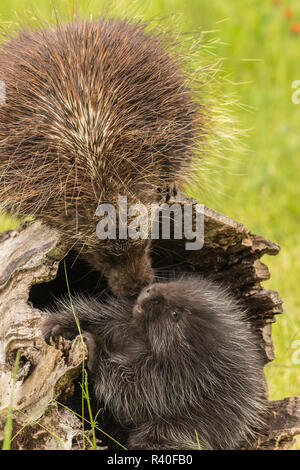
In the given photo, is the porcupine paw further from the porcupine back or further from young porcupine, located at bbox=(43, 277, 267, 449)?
young porcupine, located at bbox=(43, 277, 267, 449)

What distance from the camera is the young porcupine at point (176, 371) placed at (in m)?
3.25

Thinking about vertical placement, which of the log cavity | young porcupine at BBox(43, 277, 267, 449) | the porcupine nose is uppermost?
the log cavity

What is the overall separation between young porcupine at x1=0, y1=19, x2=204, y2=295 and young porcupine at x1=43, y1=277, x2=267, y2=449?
1.22ft

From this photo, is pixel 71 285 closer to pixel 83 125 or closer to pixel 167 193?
pixel 167 193

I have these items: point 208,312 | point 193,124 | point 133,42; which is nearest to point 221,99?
point 193,124

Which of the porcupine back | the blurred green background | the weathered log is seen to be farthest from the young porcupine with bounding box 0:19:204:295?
the blurred green background

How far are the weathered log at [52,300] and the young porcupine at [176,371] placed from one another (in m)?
0.17

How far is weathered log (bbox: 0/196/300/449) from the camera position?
2998 millimetres

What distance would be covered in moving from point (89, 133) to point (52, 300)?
3.85 feet

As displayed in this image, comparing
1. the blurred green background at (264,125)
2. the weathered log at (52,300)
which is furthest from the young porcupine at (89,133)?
the blurred green background at (264,125)

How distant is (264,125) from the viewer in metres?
8.16

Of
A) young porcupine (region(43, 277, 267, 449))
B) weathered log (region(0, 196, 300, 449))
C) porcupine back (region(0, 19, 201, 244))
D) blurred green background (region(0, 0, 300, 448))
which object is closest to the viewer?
weathered log (region(0, 196, 300, 449))

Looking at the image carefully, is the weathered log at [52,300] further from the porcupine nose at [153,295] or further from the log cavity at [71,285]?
the porcupine nose at [153,295]

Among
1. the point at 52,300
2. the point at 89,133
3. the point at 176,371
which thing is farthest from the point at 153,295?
the point at 52,300
